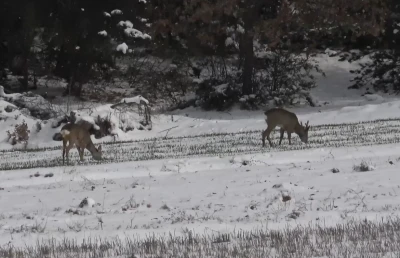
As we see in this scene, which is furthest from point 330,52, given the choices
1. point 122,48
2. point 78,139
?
point 78,139

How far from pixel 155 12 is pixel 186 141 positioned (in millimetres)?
13518

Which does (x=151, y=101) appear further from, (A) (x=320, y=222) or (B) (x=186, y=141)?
(A) (x=320, y=222)

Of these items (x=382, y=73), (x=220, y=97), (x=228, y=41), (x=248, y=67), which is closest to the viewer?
(x=220, y=97)

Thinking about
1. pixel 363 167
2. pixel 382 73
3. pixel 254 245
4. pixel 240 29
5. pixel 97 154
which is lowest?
pixel 254 245

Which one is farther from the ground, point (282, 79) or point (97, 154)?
point (282, 79)

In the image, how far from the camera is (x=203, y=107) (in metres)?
32.2

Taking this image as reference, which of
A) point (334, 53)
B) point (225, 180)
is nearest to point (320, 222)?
point (225, 180)

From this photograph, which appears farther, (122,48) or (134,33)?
(134,33)

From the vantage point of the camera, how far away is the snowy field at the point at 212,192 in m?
8.32

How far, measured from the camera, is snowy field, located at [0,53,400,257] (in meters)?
8.32

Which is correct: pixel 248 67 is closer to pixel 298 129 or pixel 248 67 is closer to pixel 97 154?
pixel 298 129

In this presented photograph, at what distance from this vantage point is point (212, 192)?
37.0ft

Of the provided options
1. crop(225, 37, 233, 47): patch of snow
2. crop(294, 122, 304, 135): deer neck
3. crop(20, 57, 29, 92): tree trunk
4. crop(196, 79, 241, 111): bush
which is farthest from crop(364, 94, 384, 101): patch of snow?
crop(20, 57, 29, 92): tree trunk

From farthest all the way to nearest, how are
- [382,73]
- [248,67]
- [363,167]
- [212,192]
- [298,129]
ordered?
1. [382,73]
2. [248,67]
3. [298,129]
4. [363,167]
5. [212,192]
